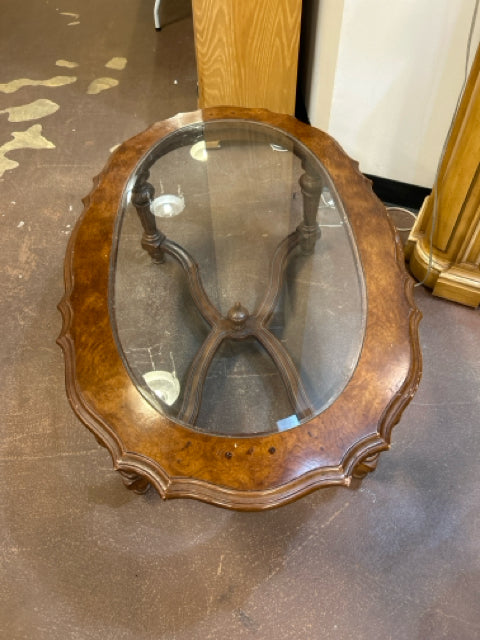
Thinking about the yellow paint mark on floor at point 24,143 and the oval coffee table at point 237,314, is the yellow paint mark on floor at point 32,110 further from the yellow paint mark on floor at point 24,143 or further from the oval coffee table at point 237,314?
the oval coffee table at point 237,314

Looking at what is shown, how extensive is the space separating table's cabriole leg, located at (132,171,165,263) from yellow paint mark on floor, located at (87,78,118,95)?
1.41 meters

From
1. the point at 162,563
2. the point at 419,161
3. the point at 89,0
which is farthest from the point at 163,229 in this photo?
the point at 89,0

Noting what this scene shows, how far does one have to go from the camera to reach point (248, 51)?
166 centimetres

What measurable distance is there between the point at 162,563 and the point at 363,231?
887mm

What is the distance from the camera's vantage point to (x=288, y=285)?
109 centimetres

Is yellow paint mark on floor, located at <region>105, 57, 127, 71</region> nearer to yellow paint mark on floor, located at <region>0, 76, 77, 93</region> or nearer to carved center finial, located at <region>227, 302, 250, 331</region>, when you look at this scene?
yellow paint mark on floor, located at <region>0, 76, 77, 93</region>

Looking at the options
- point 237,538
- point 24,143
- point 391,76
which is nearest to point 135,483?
point 237,538

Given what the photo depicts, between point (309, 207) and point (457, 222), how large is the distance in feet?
1.60

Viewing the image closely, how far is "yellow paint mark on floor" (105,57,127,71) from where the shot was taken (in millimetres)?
2426

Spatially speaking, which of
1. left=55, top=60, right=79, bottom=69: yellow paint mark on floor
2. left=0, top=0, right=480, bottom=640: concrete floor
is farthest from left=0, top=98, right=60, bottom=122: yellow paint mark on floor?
left=0, top=0, right=480, bottom=640: concrete floor

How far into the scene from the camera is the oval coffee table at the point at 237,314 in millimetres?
772

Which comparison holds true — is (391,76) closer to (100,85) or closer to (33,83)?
(100,85)

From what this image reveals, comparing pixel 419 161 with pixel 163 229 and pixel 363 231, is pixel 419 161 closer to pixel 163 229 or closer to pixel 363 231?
pixel 363 231

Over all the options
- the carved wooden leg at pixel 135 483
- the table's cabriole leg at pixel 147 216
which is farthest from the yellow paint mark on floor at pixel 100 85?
the carved wooden leg at pixel 135 483
